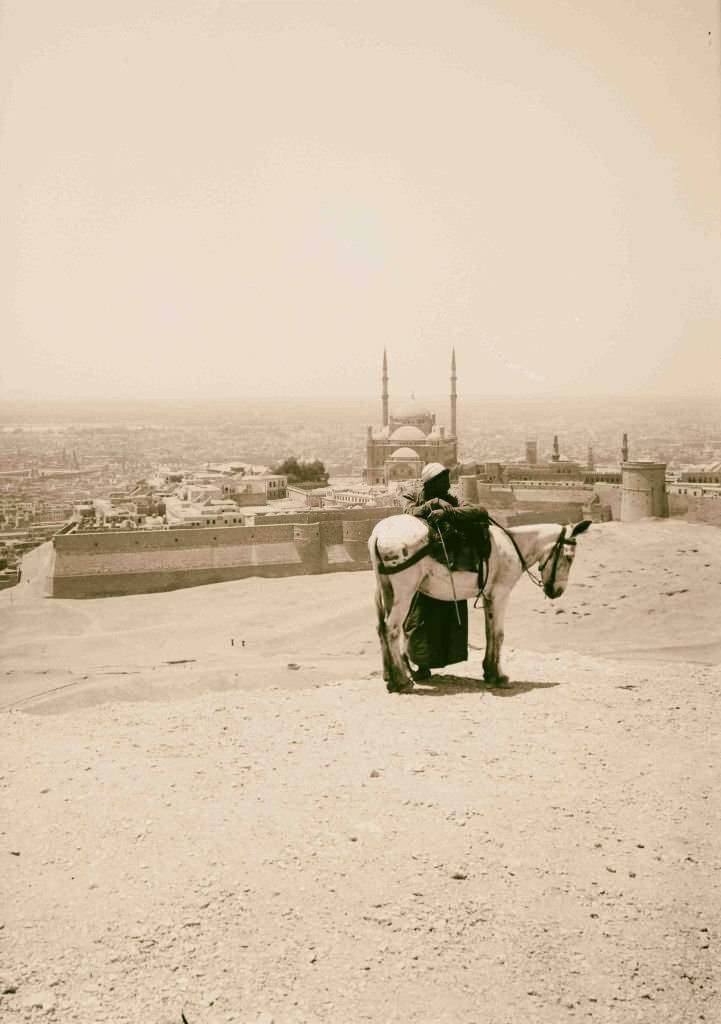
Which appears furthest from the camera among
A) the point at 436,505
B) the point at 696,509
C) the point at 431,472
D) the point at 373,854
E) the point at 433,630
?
the point at 696,509

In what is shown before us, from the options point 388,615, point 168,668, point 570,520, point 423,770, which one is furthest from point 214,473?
point 423,770

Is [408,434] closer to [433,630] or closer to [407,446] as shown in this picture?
[407,446]

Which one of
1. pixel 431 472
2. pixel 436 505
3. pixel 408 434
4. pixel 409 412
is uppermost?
pixel 409 412

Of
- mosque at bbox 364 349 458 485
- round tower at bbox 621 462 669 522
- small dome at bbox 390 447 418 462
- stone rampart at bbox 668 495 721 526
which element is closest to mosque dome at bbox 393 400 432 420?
mosque at bbox 364 349 458 485

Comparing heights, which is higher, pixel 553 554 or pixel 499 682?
pixel 553 554

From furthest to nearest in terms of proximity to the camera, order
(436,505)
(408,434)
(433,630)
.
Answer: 1. (408,434)
2. (433,630)
3. (436,505)

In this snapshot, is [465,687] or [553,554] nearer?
[465,687]

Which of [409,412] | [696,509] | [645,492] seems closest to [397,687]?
[696,509]
